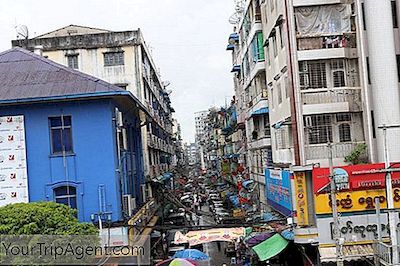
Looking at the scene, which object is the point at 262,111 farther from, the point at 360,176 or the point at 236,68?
the point at 236,68

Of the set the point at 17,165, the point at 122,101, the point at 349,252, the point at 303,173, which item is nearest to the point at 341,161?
the point at 303,173

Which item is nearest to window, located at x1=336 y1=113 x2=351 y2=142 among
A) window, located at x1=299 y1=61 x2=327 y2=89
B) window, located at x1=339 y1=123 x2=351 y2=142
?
window, located at x1=339 y1=123 x2=351 y2=142

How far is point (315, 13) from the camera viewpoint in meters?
19.8

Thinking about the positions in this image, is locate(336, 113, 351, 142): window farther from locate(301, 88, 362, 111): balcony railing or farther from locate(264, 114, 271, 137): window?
locate(264, 114, 271, 137): window

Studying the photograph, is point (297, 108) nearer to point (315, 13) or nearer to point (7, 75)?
point (315, 13)

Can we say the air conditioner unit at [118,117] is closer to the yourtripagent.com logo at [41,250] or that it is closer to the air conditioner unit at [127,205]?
the air conditioner unit at [127,205]

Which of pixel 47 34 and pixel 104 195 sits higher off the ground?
pixel 47 34

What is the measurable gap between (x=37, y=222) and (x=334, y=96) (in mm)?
10915

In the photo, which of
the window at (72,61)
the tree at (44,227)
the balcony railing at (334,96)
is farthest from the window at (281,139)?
the window at (72,61)

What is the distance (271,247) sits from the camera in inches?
790

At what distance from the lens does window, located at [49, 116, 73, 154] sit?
60.6 ft

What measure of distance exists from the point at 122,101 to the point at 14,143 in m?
3.92

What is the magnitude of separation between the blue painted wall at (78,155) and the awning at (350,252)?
6.39m

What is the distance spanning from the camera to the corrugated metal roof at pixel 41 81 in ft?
59.0
